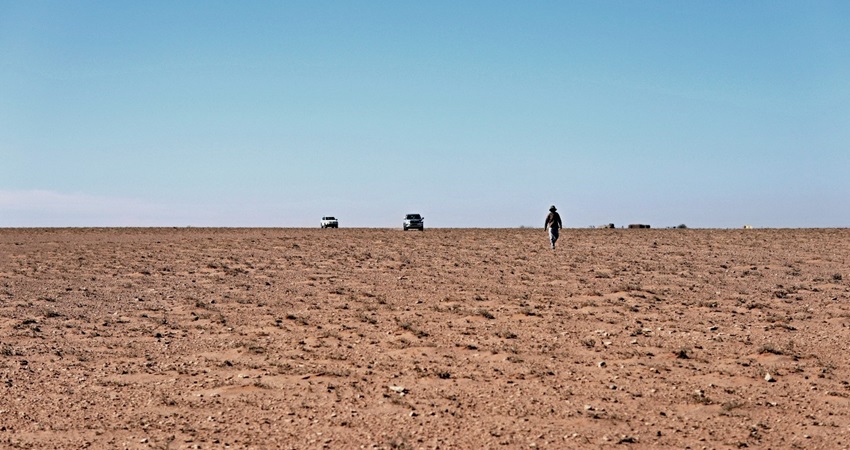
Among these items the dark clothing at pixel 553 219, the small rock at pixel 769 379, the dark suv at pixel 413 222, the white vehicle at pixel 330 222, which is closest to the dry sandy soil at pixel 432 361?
the small rock at pixel 769 379

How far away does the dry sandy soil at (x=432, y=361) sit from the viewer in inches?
391

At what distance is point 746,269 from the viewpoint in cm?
2788

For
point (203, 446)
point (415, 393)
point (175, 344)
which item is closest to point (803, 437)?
point (415, 393)

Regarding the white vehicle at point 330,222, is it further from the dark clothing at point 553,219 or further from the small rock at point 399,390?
the small rock at point 399,390

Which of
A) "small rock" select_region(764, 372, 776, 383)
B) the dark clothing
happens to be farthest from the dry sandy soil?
the dark clothing

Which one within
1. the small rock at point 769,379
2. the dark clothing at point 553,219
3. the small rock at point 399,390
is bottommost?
the small rock at point 399,390

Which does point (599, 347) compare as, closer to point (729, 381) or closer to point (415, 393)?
point (729, 381)

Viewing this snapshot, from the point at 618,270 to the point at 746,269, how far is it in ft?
14.6

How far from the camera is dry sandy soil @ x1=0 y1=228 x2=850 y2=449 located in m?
9.92

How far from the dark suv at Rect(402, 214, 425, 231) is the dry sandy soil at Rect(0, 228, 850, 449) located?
47.3m

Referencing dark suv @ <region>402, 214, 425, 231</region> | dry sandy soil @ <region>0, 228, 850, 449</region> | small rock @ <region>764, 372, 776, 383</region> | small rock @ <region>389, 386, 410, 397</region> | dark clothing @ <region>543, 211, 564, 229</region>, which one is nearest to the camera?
dry sandy soil @ <region>0, 228, 850, 449</region>

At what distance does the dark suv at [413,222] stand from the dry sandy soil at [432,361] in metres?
47.3

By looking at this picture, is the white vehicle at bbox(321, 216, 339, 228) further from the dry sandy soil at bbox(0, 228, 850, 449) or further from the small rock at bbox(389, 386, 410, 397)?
the small rock at bbox(389, 386, 410, 397)

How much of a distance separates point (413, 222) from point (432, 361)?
60.5 metres
